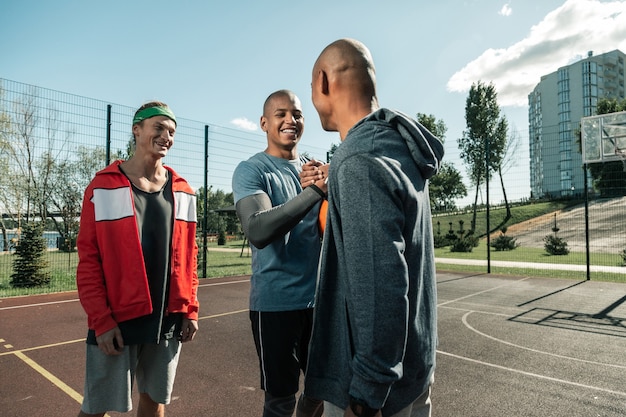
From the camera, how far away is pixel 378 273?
104 cm

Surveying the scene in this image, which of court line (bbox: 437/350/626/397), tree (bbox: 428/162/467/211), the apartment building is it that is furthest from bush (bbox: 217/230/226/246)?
the apartment building

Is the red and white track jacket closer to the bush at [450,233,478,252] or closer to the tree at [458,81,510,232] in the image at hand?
the bush at [450,233,478,252]

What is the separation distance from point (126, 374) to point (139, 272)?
51 cm

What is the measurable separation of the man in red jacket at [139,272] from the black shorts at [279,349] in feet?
1.84

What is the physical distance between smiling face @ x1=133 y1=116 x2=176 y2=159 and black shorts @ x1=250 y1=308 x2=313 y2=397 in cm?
106

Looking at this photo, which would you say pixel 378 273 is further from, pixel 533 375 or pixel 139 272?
pixel 533 375

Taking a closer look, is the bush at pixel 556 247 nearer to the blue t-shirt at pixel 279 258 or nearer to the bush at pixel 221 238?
the blue t-shirt at pixel 279 258

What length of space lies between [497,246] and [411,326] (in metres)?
24.4

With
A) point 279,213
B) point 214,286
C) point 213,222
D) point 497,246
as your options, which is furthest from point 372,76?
point 213,222

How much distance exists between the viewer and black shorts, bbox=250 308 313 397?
6.44 ft

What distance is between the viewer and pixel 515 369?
13.0 feet

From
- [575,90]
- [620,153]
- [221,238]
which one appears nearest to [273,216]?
[620,153]

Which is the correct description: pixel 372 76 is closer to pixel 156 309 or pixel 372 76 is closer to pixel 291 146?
pixel 291 146

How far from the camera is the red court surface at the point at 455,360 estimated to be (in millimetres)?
3141
